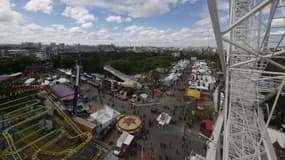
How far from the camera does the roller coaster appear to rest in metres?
9.07

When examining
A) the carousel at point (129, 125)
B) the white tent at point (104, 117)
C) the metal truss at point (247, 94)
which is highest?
the metal truss at point (247, 94)

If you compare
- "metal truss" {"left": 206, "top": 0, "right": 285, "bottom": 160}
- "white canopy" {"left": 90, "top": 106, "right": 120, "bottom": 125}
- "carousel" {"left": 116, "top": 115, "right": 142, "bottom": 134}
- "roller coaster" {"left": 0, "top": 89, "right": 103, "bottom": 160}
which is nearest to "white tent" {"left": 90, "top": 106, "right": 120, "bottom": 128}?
"white canopy" {"left": 90, "top": 106, "right": 120, "bottom": 125}

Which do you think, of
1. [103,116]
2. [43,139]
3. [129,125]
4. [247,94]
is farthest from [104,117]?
[247,94]

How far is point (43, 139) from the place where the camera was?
11242 mm

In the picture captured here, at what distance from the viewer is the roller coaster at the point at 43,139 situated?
9.07 metres

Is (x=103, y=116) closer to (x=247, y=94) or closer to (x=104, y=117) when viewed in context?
(x=104, y=117)

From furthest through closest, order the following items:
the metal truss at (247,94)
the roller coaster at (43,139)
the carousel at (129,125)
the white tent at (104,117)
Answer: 1. the white tent at (104,117)
2. the carousel at (129,125)
3. the roller coaster at (43,139)
4. the metal truss at (247,94)

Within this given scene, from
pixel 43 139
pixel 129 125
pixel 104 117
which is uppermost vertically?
pixel 104 117

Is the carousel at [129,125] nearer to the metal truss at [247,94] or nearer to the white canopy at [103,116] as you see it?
the white canopy at [103,116]

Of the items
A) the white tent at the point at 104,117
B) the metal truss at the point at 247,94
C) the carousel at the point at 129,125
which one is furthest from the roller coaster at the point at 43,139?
the metal truss at the point at 247,94

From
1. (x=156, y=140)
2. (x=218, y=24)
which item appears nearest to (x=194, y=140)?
(x=156, y=140)

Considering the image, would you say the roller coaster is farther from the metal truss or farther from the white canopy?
the metal truss

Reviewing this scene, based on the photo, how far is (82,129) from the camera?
41.2 feet

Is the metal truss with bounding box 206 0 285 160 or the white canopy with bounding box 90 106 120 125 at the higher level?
the metal truss with bounding box 206 0 285 160
